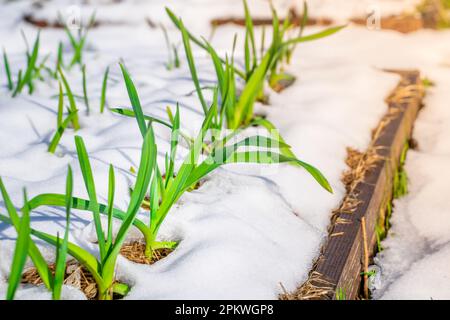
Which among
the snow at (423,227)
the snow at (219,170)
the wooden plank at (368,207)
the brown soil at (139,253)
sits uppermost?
the snow at (219,170)

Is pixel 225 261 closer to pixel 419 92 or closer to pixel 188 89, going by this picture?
pixel 188 89

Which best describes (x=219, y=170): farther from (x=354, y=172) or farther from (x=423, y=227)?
(x=423, y=227)

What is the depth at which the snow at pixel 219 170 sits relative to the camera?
1093 mm

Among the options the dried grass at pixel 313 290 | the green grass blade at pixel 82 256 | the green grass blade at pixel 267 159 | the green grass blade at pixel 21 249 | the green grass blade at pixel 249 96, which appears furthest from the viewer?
the green grass blade at pixel 249 96

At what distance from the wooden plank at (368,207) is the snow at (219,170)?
0.03m

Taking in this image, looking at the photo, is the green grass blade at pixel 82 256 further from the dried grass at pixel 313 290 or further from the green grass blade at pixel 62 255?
the dried grass at pixel 313 290

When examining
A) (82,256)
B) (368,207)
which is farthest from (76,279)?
(368,207)

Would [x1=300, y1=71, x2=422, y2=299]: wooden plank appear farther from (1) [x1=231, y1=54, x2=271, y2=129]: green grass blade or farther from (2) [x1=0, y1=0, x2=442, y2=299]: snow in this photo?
(1) [x1=231, y1=54, x2=271, y2=129]: green grass blade

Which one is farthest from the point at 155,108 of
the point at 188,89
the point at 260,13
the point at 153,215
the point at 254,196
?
the point at 260,13

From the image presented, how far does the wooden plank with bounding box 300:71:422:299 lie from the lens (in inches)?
45.7

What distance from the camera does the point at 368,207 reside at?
1.42m

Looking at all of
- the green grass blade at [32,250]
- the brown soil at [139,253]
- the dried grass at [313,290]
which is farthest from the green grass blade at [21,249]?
the dried grass at [313,290]

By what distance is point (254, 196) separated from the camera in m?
1.35

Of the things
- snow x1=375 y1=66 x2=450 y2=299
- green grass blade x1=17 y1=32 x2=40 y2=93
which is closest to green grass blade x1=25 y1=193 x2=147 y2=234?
snow x1=375 y1=66 x2=450 y2=299
